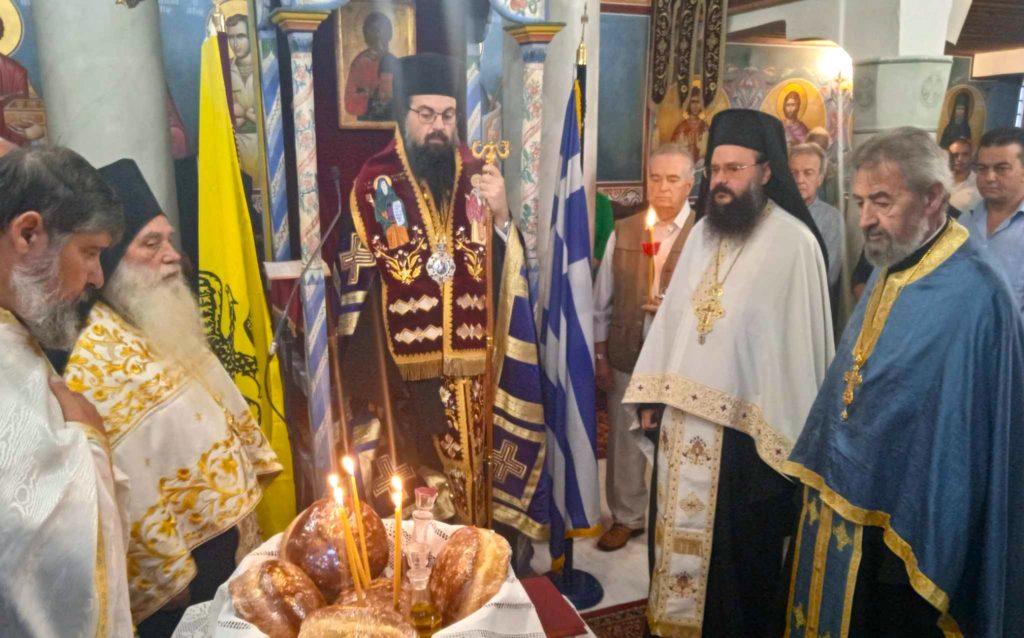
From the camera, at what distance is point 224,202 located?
2.74 metres

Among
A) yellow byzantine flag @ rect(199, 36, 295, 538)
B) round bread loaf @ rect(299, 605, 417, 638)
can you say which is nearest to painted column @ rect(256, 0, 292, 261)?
yellow byzantine flag @ rect(199, 36, 295, 538)

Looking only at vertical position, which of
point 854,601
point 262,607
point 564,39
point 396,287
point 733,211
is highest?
point 564,39

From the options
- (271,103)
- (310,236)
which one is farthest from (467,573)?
(271,103)

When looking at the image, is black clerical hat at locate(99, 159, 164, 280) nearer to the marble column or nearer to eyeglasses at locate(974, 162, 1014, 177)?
the marble column

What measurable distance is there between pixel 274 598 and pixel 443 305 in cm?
198

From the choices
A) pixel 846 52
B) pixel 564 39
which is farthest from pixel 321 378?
pixel 846 52

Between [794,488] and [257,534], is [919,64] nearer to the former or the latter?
[794,488]

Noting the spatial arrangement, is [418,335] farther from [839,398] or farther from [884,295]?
[884,295]

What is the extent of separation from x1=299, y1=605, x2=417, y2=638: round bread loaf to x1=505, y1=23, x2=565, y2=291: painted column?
226 centimetres

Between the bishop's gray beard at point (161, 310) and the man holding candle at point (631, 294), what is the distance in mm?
2054

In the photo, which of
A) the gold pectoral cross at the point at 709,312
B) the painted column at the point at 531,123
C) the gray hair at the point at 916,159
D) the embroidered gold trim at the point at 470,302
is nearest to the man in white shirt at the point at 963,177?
the gray hair at the point at 916,159

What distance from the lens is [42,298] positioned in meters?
1.88

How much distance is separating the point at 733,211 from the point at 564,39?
3.96ft

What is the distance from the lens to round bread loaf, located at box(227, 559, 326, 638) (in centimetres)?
146
